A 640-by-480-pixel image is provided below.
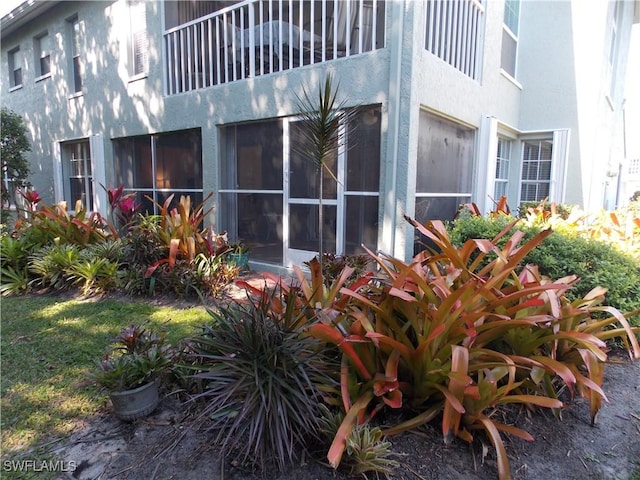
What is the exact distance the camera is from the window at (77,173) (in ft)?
34.2

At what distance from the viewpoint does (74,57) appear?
10.1 meters

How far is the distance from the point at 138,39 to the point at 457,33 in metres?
6.58

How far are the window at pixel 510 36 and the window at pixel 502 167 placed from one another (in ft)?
4.91

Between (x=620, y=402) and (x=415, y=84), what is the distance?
Answer: 3.89 metres

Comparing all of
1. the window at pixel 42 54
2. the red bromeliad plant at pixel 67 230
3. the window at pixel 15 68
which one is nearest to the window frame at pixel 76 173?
the window at pixel 42 54

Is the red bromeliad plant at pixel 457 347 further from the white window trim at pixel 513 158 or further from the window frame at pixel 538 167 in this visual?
the window frame at pixel 538 167

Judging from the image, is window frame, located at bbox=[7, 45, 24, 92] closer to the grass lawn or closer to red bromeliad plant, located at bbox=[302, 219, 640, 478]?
the grass lawn

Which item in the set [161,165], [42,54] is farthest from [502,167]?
[42,54]

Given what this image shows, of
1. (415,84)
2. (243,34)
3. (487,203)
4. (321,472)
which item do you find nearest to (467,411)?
(321,472)

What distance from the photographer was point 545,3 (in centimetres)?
838

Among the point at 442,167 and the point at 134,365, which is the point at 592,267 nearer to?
the point at 442,167

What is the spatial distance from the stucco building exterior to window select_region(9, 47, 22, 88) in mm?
1392

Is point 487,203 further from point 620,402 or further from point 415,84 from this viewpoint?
point 620,402

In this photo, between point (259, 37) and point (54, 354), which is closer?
point (54, 354)
